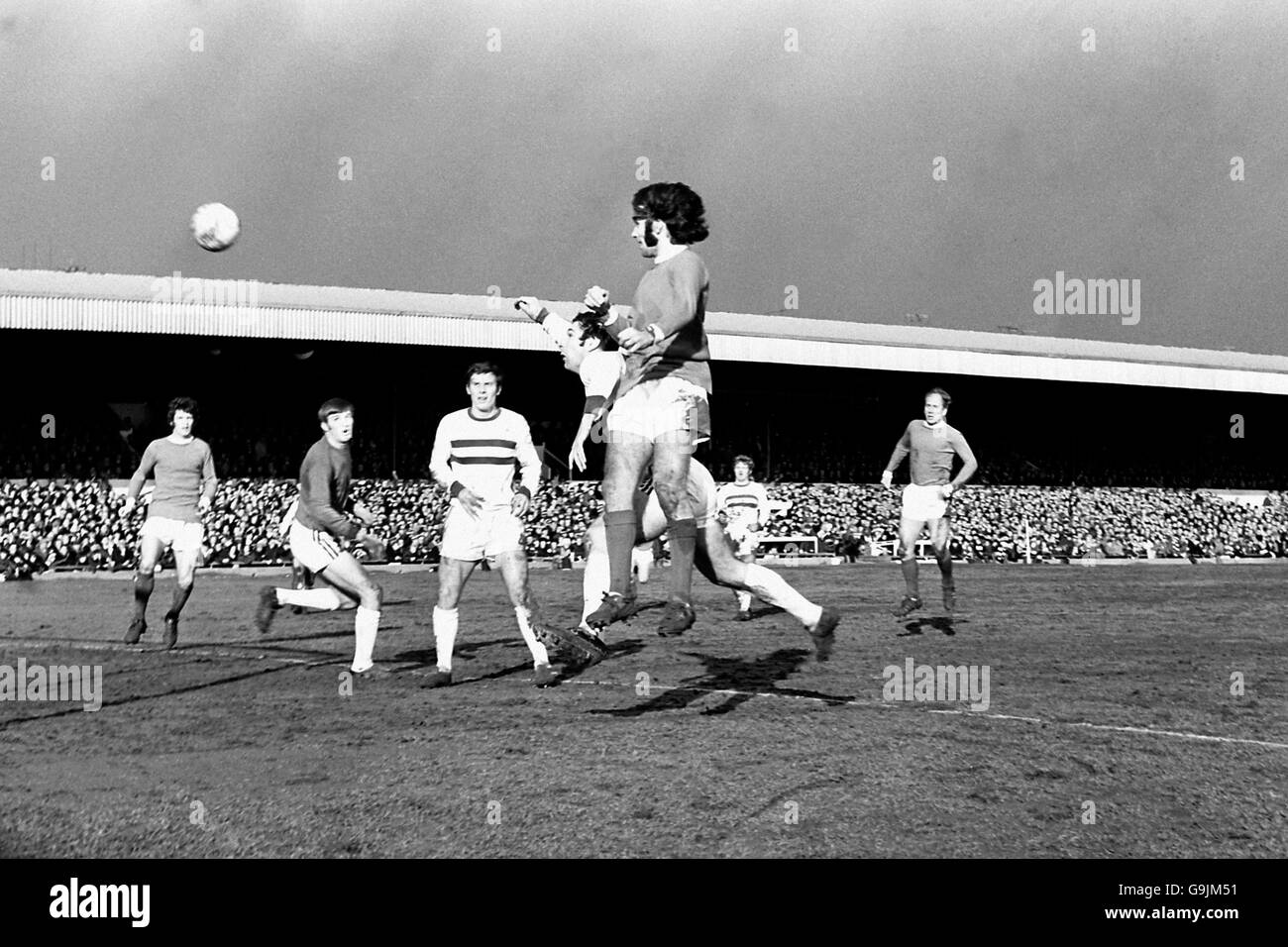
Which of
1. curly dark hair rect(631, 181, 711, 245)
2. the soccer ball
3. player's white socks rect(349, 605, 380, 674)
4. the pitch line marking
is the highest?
the soccer ball

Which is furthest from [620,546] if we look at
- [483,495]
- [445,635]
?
[445,635]

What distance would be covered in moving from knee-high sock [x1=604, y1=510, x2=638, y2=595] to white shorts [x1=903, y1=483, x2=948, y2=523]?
26.9 ft

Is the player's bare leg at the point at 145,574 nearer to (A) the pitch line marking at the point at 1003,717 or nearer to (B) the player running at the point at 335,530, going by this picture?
(B) the player running at the point at 335,530

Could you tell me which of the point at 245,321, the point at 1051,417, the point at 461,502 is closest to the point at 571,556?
the point at 245,321

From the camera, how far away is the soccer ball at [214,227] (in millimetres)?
17031

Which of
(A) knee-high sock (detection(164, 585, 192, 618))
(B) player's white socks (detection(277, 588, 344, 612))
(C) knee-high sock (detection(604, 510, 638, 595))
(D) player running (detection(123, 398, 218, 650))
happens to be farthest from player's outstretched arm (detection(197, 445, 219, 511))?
(C) knee-high sock (detection(604, 510, 638, 595))

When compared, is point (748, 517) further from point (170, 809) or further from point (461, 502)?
point (170, 809)

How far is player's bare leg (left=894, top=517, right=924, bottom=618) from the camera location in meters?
14.6

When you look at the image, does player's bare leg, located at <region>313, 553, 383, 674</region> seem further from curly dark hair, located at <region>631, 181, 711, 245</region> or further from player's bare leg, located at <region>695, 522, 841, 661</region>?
curly dark hair, located at <region>631, 181, 711, 245</region>

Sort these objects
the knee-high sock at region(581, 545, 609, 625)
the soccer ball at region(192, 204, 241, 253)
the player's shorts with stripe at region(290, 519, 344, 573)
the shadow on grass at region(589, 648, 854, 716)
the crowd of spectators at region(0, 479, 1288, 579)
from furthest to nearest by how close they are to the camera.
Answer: the crowd of spectators at region(0, 479, 1288, 579)
the soccer ball at region(192, 204, 241, 253)
the player's shorts with stripe at region(290, 519, 344, 573)
the knee-high sock at region(581, 545, 609, 625)
the shadow on grass at region(589, 648, 854, 716)

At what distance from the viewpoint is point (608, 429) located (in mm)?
7570

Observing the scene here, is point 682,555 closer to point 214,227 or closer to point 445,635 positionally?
point 445,635

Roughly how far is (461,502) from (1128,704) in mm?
4226

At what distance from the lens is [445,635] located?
980cm
